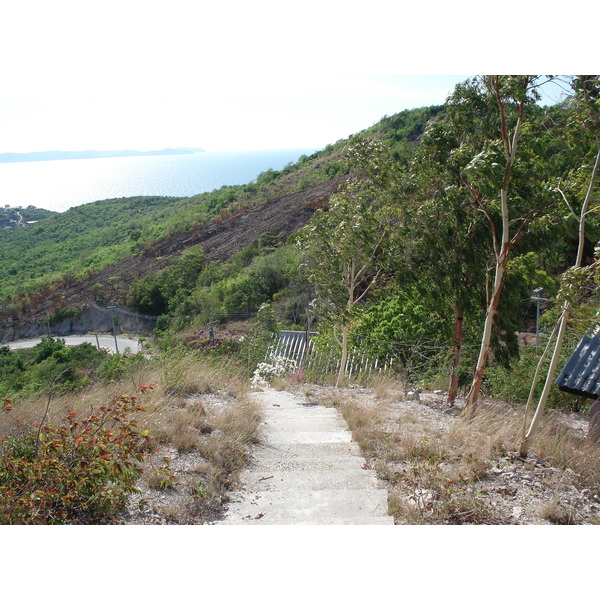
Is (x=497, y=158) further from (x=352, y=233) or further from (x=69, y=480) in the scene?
(x=69, y=480)

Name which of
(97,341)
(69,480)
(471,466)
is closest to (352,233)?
(471,466)

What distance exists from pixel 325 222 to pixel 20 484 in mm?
4697

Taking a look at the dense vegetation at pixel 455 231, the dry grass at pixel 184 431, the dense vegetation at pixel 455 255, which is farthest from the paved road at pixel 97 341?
the dry grass at pixel 184 431

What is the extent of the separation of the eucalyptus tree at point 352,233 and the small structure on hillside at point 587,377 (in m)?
2.19

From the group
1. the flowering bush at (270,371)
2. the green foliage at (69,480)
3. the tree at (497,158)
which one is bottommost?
the flowering bush at (270,371)

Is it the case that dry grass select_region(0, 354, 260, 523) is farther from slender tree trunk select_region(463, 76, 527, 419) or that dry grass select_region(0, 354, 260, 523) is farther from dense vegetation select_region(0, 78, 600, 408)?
dense vegetation select_region(0, 78, 600, 408)

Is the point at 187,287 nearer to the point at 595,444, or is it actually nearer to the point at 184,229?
the point at 184,229

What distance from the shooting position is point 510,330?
450 cm

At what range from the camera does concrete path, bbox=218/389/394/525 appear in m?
2.38

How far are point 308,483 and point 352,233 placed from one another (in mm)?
3546

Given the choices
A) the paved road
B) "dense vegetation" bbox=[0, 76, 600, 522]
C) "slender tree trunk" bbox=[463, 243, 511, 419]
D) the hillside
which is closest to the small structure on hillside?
"dense vegetation" bbox=[0, 76, 600, 522]

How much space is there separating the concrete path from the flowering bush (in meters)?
1.71

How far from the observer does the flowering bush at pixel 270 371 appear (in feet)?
18.6

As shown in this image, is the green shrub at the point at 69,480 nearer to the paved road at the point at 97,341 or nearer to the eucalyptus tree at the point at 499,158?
the eucalyptus tree at the point at 499,158
